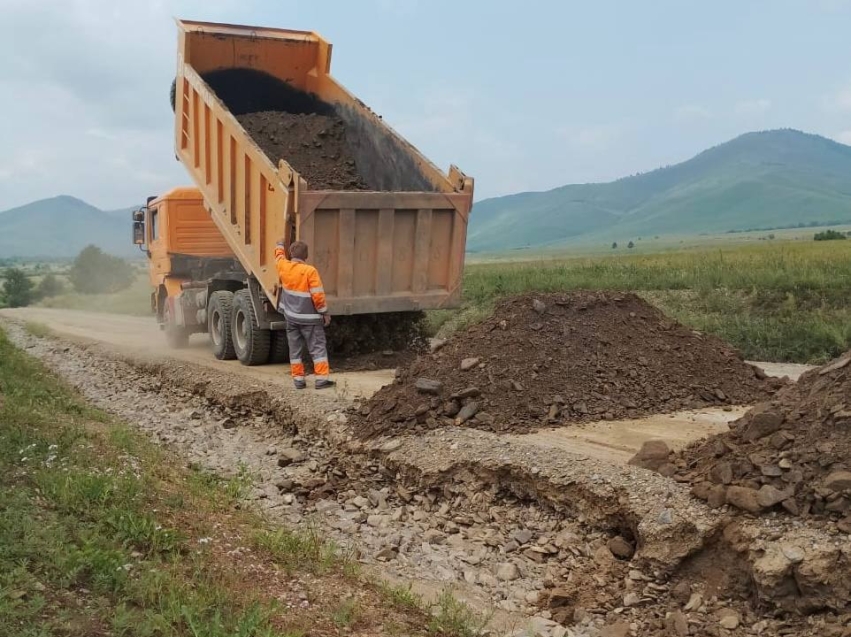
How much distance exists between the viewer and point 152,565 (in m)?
3.66

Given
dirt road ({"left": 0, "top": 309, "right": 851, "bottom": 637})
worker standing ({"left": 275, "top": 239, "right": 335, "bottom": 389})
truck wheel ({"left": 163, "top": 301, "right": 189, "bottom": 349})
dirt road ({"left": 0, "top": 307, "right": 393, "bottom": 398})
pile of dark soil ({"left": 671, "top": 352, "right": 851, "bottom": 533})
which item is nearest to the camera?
dirt road ({"left": 0, "top": 309, "right": 851, "bottom": 637})

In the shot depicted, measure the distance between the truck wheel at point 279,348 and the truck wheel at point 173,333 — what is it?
2.62m

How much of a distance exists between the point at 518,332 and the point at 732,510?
3102mm

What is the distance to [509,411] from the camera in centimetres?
644

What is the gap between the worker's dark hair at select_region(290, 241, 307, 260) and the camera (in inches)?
316

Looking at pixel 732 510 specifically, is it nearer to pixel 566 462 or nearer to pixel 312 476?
pixel 566 462

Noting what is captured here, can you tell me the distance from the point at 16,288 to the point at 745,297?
88.0ft

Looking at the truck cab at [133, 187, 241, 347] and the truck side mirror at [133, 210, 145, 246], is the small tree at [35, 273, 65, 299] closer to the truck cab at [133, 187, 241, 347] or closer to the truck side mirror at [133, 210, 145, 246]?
the truck side mirror at [133, 210, 145, 246]

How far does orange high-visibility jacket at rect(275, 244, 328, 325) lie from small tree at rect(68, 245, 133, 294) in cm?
2399

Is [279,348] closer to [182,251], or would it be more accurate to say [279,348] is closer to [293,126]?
[293,126]

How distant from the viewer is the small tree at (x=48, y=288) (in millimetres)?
30656

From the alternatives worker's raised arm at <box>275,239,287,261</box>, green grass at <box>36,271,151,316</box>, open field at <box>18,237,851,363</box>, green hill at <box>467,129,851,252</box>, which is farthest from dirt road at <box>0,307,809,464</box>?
green hill at <box>467,129,851,252</box>

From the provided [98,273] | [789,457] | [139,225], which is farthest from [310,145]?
[98,273]

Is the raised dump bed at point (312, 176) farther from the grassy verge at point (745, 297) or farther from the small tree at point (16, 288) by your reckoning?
the small tree at point (16, 288)
